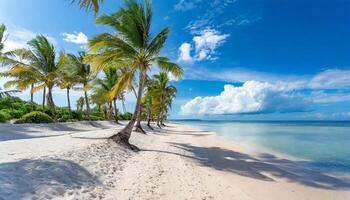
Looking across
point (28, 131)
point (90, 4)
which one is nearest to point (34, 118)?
point (28, 131)

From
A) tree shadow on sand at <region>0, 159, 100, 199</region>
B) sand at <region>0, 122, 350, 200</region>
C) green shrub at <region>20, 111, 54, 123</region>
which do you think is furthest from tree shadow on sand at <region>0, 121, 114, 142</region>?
tree shadow on sand at <region>0, 159, 100, 199</region>

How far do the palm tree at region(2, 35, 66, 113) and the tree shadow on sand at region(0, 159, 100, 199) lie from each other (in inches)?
691

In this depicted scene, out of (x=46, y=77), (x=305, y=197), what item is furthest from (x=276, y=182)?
(x=46, y=77)

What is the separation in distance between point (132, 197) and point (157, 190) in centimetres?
75

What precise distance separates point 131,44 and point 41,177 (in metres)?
8.67

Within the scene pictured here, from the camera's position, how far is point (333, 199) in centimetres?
608

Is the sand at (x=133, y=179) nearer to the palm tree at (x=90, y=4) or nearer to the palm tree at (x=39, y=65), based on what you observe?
the palm tree at (x=90, y=4)

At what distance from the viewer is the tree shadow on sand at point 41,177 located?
3.85 m

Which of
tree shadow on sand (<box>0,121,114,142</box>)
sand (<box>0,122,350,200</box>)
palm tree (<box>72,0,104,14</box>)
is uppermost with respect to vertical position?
palm tree (<box>72,0,104,14</box>)

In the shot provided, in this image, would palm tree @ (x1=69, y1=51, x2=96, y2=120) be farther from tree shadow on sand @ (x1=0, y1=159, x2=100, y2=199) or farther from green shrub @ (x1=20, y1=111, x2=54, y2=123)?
tree shadow on sand @ (x1=0, y1=159, x2=100, y2=199)

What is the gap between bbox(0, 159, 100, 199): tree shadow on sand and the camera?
12.6 ft

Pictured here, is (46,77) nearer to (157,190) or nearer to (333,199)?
(157,190)

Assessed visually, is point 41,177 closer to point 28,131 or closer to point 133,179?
point 133,179

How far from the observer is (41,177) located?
178 inches
